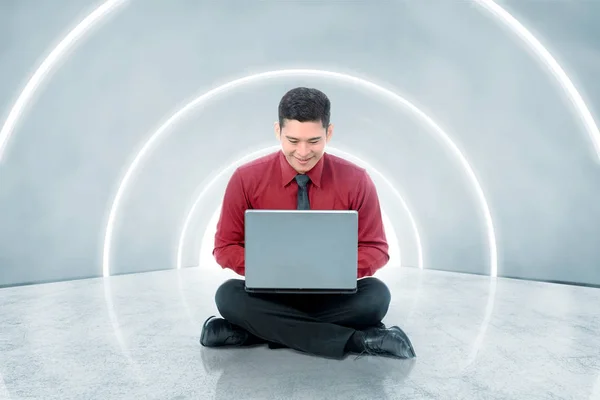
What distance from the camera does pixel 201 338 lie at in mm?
4324

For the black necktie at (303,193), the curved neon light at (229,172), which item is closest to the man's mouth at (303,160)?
the black necktie at (303,193)

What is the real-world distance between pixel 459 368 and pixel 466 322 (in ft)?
5.43

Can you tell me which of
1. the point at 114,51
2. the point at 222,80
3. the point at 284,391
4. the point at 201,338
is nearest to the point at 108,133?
the point at 114,51

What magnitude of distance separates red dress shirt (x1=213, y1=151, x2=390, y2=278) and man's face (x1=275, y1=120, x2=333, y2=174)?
0.19 metres

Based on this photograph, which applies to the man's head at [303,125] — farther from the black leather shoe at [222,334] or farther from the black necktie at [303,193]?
the black leather shoe at [222,334]

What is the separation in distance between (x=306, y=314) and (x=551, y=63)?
4779 millimetres

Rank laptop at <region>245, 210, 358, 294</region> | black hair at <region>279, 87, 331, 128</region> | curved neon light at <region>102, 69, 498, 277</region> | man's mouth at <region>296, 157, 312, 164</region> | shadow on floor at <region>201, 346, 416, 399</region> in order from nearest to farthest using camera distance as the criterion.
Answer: shadow on floor at <region>201, 346, 416, 399</region> < laptop at <region>245, 210, 358, 294</region> < black hair at <region>279, 87, 331, 128</region> < man's mouth at <region>296, 157, 312, 164</region> < curved neon light at <region>102, 69, 498, 277</region>

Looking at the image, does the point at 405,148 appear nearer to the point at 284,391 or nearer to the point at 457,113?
the point at 457,113

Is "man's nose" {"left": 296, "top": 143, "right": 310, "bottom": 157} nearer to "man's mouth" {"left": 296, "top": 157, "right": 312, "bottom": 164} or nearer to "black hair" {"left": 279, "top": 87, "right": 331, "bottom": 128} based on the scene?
"man's mouth" {"left": 296, "top": 157, "right": 312, "bottom": 164}

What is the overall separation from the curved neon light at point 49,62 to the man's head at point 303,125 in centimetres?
383

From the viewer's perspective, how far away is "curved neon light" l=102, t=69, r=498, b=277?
29.5 feet

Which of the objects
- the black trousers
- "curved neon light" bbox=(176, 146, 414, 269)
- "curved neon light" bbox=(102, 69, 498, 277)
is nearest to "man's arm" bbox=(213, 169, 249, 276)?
the black trousers

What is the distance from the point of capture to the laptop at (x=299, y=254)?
3609 mm

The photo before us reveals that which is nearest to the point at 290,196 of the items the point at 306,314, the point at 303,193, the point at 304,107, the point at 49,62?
the point at 303,193
